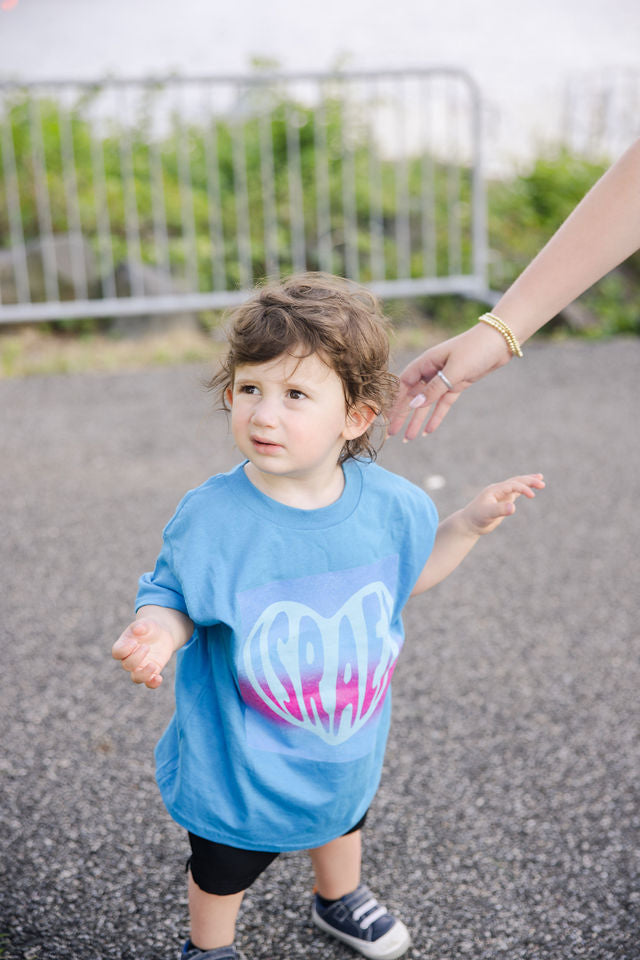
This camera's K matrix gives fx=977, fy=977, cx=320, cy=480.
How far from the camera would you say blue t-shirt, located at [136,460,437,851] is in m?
1.39

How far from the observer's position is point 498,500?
154 centimetres

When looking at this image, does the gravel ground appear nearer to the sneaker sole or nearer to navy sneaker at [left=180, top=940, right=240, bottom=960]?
the sneaker sole

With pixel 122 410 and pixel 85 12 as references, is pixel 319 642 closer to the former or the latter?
pixel 122 410

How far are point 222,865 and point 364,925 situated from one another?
1.26 feet

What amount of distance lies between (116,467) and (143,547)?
90 cm

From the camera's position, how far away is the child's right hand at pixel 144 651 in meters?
1.27

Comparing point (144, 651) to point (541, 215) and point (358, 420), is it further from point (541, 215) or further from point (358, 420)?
point (541, 215)

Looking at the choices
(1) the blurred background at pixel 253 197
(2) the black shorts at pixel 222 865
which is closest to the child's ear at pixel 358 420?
(2) the black shorts at pixel 222 865

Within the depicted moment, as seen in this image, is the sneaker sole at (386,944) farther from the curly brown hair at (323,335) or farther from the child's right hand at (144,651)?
the curly brown hair at (323,335)

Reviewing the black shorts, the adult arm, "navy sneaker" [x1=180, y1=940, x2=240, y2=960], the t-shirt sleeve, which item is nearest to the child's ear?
the adult arm

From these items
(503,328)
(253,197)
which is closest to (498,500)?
(503,328)

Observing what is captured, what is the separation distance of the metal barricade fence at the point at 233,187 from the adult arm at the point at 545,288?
4783 mm

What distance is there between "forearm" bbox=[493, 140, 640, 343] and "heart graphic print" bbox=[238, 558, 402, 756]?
1.98 feet

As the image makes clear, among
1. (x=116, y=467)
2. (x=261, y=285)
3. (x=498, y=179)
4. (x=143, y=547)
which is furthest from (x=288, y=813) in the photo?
(x=498, y=179)
